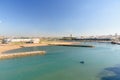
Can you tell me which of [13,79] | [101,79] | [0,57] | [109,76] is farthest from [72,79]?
[0,57]

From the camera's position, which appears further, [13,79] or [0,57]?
[0,57]

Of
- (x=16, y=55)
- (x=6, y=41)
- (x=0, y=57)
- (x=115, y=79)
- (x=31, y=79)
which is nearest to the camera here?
(x=115, y=79)

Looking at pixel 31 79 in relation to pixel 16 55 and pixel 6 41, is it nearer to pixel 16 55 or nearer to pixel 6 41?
pixel 16 55

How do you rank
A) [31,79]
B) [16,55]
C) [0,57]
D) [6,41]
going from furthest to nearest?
[6,41]
[16,55]
[0,57]
[31,79]

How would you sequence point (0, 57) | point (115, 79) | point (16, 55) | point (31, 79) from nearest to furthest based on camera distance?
point (115, 79), point (31, 79), point (0, 57), point (16, 55)

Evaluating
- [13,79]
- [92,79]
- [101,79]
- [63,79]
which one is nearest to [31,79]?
[13,79]

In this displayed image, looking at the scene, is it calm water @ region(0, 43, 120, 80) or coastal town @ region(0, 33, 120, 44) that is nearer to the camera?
calm water @ region(0, 43, 120, 80)

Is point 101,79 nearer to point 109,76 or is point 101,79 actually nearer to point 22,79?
point 109,76

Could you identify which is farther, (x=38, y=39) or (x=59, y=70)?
(x=38, y=39)

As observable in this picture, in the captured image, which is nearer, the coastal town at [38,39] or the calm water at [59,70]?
the calm water at [59,70]
